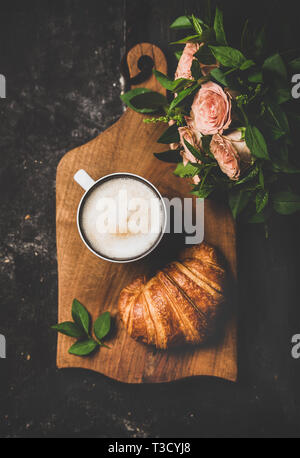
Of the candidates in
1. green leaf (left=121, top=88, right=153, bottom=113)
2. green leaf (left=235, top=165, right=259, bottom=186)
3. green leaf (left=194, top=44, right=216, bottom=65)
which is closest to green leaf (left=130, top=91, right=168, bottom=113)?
green leaf (left=121, top=88, right=153, bottom=113)

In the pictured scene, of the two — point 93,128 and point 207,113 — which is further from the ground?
point 93,128

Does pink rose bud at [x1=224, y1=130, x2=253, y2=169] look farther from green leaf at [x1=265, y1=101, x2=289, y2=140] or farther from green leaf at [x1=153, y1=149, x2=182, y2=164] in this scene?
green leaf at [x1=153, y1=149, x2=182, y2=164]

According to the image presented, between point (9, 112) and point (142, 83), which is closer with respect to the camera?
point (142, 83)

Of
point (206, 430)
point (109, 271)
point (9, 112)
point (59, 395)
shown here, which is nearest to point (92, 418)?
point (59, 395)

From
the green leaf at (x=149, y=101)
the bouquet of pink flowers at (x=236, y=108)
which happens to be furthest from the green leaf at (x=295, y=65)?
the green leaf at (x=149, y=101)

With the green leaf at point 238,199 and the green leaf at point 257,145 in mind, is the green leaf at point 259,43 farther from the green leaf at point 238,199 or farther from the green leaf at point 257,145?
the green leaf at point 238,199

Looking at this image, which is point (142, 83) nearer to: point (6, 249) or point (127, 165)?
point (127, 165)

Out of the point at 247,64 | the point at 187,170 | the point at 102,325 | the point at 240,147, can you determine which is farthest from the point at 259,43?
the point at 102,325
